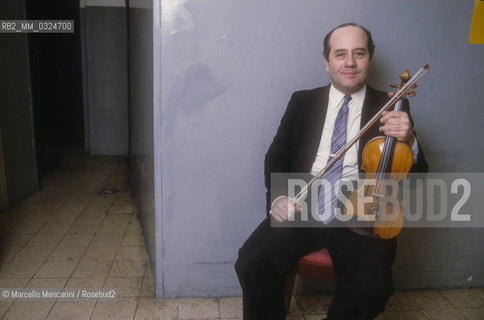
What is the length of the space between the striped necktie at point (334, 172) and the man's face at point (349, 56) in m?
0.08

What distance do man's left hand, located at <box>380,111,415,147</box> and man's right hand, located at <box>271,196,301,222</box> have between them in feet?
1.44

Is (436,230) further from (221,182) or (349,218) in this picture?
(221,182)

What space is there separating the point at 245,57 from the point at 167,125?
0.48m

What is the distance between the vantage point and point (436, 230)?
7.07 feet

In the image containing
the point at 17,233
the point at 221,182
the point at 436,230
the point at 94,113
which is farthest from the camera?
the point at 94,113

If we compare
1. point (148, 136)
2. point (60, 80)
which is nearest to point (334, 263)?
point (148, 136)

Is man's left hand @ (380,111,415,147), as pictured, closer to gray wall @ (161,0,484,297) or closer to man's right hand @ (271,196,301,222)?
man's right hand @ (271,196,301,222)

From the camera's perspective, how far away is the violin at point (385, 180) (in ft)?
4.37

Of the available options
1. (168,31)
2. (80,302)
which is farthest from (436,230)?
(80,302)

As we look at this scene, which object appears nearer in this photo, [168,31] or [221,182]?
[168,31]

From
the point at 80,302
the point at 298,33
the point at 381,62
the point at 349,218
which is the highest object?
the point at 298,33

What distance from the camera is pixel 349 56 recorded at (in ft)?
4.94

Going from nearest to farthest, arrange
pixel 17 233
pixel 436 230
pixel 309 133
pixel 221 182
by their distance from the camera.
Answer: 1. pixel 309 133
2. pixel 221 182
3. pixel 436 230
4. pixel 17 233

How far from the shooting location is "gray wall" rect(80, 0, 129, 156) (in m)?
5.05
